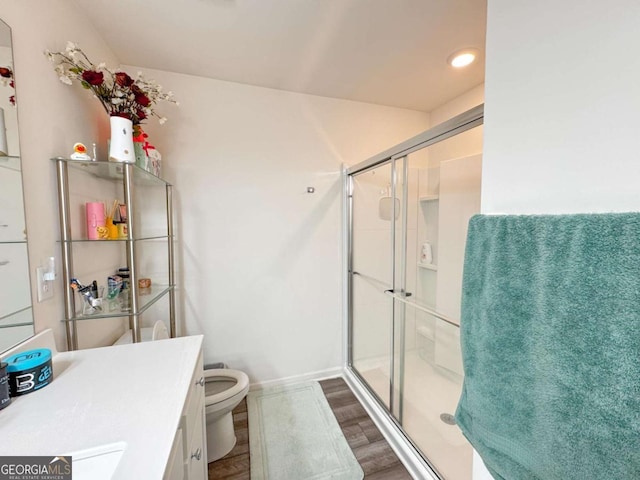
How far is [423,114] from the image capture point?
2449 mm

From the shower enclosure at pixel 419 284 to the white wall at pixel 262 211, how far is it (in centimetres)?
35

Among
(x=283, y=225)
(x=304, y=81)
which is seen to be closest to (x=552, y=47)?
(x=304, y=81)

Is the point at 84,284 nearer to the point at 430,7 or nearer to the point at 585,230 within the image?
the point at 585,230

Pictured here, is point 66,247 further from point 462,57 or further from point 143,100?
point 462,57

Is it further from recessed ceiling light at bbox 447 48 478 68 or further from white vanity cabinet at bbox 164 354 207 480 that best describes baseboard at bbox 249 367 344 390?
recessed ceiling light at bbox 447 48 478 68

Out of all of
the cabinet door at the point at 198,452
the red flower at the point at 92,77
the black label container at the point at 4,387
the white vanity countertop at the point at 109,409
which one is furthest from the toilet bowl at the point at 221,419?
the red flower at the point at 92,77

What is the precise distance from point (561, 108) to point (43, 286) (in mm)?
1741

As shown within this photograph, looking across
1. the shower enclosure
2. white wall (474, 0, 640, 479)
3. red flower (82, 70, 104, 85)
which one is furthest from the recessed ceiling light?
red flower (82, 70, 104, 85)

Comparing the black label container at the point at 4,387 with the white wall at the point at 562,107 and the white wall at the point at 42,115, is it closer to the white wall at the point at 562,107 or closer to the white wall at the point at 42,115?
the white wall at the point at 42,115

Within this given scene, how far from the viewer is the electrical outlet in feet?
3.18

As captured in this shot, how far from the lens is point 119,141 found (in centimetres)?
121

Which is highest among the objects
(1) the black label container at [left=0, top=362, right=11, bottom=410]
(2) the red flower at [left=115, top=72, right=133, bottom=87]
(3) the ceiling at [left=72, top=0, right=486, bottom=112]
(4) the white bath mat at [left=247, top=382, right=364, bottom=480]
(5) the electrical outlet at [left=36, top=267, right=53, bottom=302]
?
(3) the ceiling at [left=72, top=0, right=486, bottom=112]

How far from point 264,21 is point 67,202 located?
1.27 meters

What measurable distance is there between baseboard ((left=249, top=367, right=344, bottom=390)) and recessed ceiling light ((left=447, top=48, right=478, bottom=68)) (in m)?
2.47
